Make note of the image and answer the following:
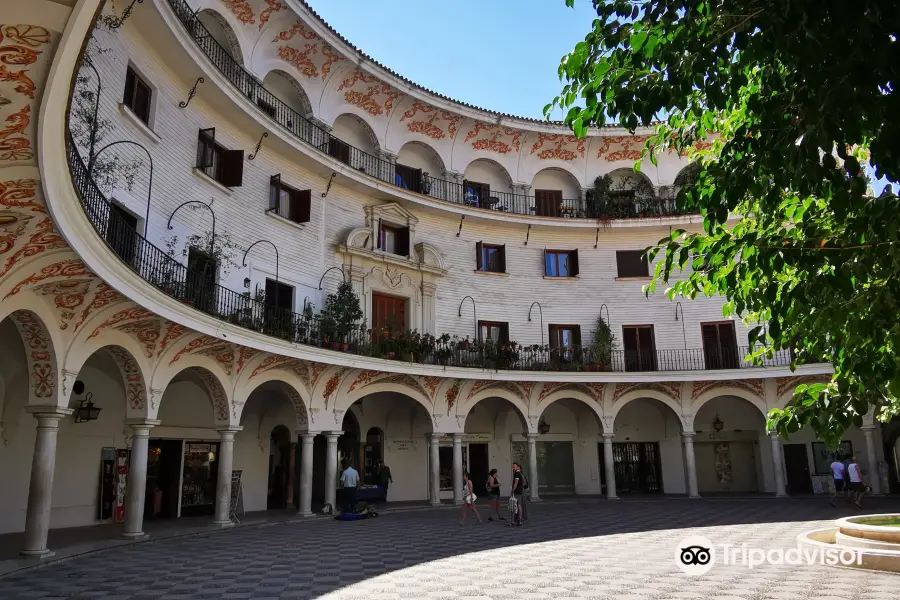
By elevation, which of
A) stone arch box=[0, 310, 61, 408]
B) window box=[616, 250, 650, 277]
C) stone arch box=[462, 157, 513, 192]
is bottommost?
stone arch box=[0, 310, 61, 408]

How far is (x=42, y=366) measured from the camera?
10.5 m

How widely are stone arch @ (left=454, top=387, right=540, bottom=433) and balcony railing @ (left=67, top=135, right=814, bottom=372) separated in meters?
1.01

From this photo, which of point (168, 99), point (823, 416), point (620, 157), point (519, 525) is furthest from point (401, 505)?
point (823, 416)

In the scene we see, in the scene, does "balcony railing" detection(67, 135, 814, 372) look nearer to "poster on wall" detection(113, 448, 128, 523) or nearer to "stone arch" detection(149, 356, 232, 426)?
"stone arch" detection(149, 356, 232, 426)

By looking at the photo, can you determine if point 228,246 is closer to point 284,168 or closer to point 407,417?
point 284,168

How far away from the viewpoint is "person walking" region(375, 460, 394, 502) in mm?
20719

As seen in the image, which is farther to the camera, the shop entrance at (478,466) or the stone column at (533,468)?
the shop entrance at (478,466)

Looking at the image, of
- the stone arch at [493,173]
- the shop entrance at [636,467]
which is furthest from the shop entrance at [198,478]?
the shop entrance at [636,467]

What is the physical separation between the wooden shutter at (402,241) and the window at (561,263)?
214 inches

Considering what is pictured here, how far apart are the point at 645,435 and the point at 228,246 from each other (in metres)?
17.0

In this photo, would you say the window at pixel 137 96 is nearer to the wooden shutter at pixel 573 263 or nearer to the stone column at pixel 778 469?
the wooden shutter at pixel 573 263

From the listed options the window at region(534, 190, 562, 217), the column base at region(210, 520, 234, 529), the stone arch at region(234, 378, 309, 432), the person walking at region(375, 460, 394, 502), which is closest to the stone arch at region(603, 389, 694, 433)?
the window at region(534, 190, 562, 217)

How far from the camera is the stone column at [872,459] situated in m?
21.2

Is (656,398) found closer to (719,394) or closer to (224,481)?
(719,394)
